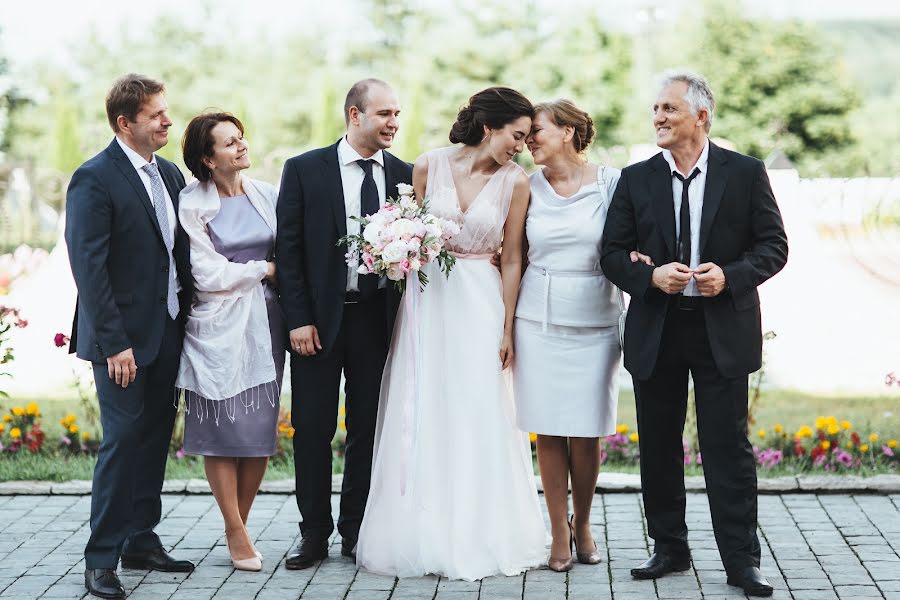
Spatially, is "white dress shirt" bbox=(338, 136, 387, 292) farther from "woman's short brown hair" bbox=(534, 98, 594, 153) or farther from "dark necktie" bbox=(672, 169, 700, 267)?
"dark necktie" bbox=(672, 169, 700, 267)

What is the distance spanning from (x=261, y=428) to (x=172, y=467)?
80.6 inches

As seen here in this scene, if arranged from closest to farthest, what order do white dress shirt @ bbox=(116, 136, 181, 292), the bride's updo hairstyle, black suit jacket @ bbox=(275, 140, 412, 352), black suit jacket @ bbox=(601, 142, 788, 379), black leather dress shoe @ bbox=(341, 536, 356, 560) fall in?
black suit jacket @ bbox=(601, 142, 788, 379) → white dress shirt @ bbox=(116, 136, 181, 292) → the bride's updo hairstyle → black suit jacket @ bbox=(275, 140, 412, 352) → black leather dress shoe @ bbox=(341, 536, 356, 560)

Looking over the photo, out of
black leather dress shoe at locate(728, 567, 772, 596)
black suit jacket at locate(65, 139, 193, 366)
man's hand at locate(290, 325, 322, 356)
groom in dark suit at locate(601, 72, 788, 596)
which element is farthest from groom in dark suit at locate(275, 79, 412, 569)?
black leather dress shoe at locate(728, 567, 772, 596)

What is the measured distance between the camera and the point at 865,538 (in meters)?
5.50

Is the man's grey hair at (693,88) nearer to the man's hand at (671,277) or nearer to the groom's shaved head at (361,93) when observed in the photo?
the man's hand at (671,277)

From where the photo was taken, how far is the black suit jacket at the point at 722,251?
4.71 m

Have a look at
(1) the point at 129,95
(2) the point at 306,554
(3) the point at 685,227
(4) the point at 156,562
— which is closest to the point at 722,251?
(3) the point at 685,227

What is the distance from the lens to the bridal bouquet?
4742 mm

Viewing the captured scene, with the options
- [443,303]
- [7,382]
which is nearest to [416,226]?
[443,303]

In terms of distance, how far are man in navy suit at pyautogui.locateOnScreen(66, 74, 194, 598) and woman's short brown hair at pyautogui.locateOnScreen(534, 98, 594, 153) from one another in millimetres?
1665

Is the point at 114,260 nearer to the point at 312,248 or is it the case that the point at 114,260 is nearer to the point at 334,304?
the point at 312,248

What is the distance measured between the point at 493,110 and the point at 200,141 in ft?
4.21

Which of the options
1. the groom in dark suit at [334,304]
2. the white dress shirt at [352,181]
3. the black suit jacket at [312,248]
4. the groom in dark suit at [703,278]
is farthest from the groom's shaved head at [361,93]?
the groom in dark suit at [703,278]

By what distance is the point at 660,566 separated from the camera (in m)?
4.96
